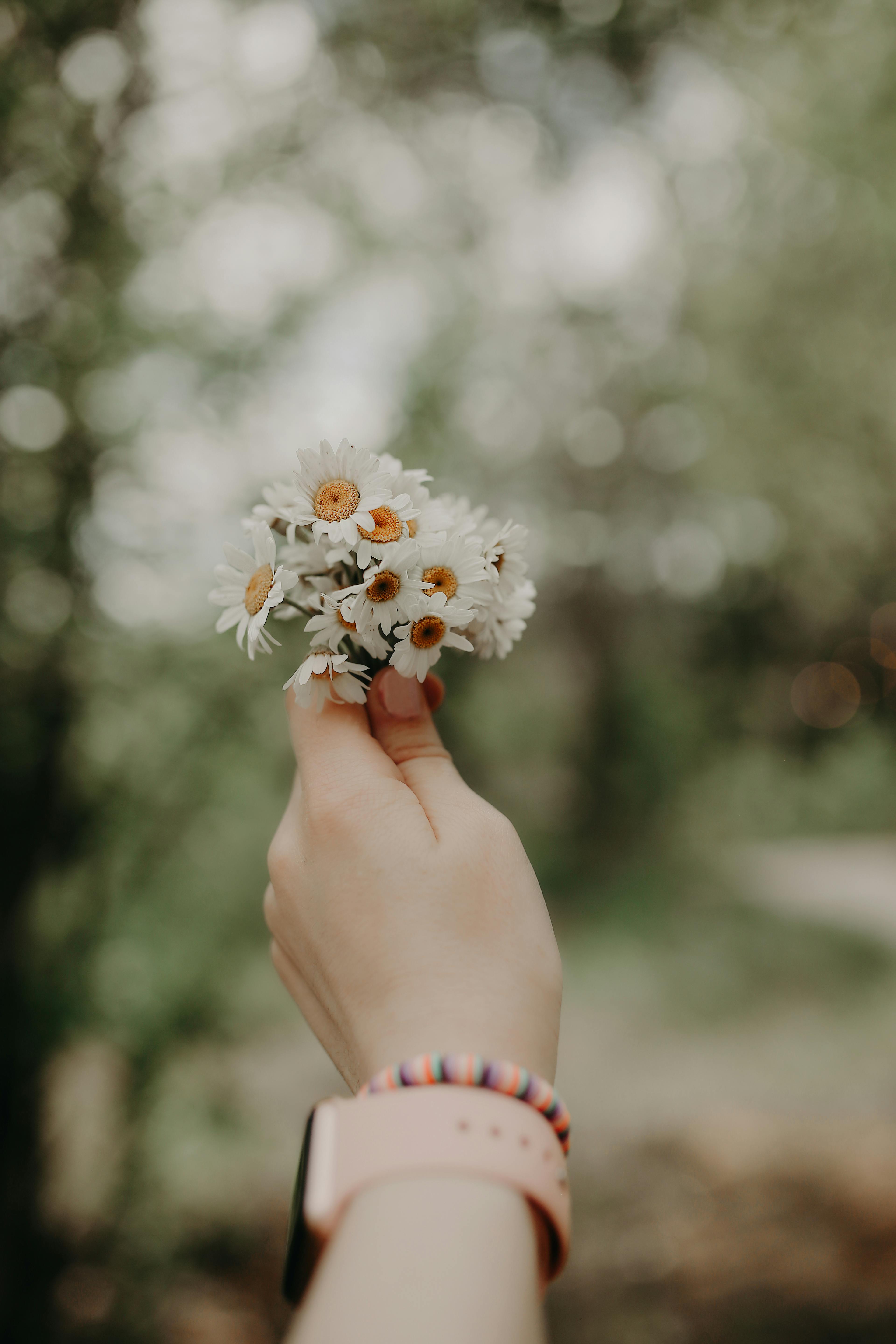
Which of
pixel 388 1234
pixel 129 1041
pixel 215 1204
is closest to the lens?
pixel 388 1234

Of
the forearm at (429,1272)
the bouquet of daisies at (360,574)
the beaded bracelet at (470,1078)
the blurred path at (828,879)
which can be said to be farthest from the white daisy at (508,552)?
the blurred path at (828,879)

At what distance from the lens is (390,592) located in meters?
Result: 1.18

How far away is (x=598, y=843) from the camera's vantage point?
1176cm

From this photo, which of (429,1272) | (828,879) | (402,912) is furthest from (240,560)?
(828,879)

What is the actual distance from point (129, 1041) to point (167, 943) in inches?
16.7

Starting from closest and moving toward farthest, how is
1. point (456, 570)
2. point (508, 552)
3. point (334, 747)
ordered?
1. point (334, 747)
2. point (456, 570)
3. point (508, 552)

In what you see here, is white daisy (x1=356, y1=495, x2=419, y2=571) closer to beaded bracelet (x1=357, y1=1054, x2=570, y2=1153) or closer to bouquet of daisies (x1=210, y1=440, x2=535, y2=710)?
bouquet of daisies (x1=210, y1=440, x2=535, y2=710)

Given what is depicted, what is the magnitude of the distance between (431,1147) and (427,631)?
697mm

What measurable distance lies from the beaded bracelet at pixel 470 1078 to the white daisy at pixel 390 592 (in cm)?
60

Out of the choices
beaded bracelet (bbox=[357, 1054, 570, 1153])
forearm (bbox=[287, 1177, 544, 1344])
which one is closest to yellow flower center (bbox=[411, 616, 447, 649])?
beaded bracelet (bbox=[357, 1054, 570, 1153])

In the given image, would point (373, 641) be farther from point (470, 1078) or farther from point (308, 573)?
point (470, 1078)

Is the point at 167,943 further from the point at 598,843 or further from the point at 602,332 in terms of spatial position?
the point at 598,843

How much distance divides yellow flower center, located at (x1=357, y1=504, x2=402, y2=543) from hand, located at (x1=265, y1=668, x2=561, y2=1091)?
0.89ft

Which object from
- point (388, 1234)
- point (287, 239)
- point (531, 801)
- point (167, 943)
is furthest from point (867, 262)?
point (388, 1234)
